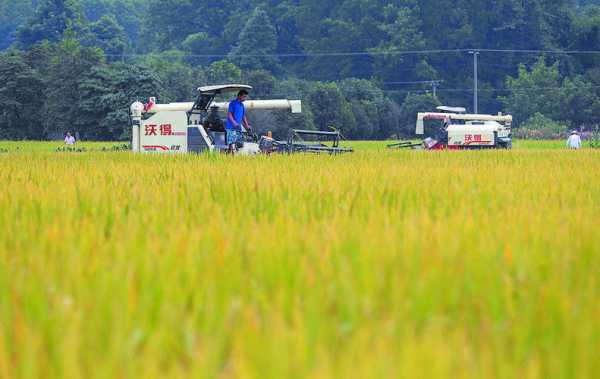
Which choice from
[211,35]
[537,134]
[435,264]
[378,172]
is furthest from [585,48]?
[435,264]

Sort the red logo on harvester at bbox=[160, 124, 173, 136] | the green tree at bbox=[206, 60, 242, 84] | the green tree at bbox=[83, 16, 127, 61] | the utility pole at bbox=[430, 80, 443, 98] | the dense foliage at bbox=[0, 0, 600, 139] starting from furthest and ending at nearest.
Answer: the green tree at bbox=[83, 16, 127, 61], the utility pole at bbox=[430, 80, 443, 98], the green tree at bbox=[206, 60, 242, 84], the dense foliage at bbox=[0, 0, 600, 139], the red logo on harvester at bbox=[160, 124, 173, 136]

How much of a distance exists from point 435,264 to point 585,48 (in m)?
104

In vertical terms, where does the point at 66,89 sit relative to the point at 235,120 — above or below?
above

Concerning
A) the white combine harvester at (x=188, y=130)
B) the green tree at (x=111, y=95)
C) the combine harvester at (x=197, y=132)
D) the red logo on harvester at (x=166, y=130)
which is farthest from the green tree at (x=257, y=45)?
the red logo on harvester at (x=166, y=130)

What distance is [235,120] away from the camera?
1794cm

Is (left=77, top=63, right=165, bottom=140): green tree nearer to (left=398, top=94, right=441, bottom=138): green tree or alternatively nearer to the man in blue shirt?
(left=398, top=94, right=441, bottom=138): green tree

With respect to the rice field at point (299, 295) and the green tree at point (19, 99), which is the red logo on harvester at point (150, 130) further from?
the green tree at point (19, 99)

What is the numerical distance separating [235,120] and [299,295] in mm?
15632

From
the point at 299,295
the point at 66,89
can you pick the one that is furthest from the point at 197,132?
the point at 66,89

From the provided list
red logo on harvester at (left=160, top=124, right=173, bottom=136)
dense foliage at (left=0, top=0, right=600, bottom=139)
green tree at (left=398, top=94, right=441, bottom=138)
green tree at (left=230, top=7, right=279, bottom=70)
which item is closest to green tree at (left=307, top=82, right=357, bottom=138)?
dense foliage at (left=0, top=0, right=600, bottom=139)

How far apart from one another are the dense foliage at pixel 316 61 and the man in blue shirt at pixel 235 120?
101 ft

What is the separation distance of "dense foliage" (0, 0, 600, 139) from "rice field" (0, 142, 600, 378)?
149ft

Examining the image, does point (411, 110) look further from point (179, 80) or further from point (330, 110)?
point (179, 80)

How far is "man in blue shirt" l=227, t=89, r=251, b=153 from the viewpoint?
1773 cm
